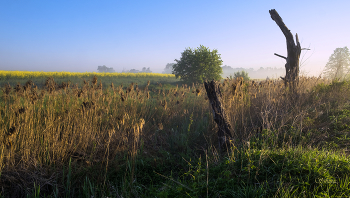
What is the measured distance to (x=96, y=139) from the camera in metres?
3.92

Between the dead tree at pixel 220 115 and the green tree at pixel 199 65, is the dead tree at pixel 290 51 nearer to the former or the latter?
the dead tree at pixel 220 115

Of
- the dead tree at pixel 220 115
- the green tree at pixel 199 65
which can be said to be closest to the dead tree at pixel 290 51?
the dead tree at pixel 220 115

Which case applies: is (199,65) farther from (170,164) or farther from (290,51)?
(170,164)

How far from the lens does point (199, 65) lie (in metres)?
21.2

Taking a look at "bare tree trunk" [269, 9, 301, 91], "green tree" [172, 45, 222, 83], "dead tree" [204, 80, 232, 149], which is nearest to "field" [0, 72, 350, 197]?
"dead tree" [204, 80, 232, 149]

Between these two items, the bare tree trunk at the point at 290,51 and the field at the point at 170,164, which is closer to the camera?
the field at the point at 170,164

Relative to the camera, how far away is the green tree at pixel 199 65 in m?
21.2

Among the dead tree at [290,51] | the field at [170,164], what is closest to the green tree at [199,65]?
the dead tree at [290,51]

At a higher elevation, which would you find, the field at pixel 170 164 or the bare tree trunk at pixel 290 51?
the bare tree trunk at pixel 290 51

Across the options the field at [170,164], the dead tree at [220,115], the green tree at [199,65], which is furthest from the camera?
the green tree at [199,65]

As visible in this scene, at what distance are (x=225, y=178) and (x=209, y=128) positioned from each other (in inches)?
107

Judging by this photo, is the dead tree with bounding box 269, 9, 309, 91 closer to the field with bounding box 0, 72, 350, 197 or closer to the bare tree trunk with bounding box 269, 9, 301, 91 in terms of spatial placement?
the bare tree trunk with bounding box 269, 9, 301, 91

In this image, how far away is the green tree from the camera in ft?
69.6

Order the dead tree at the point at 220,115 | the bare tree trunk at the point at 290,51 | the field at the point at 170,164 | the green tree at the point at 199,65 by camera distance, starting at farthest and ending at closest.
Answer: the green tree at the point at 199,65
the bare tree trunk at the point at 290,51
the dead tree at the point at 220,115
the field at the point at 170,164
